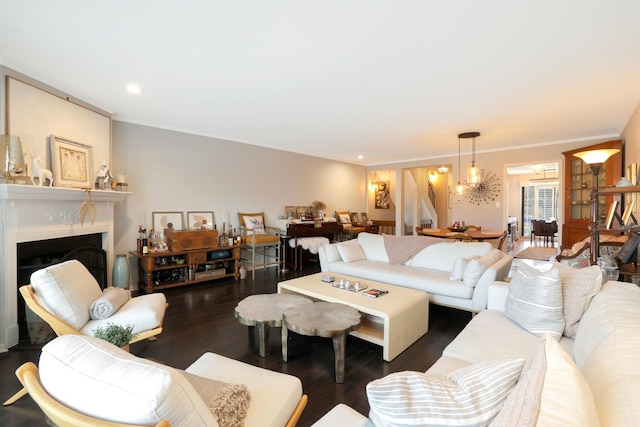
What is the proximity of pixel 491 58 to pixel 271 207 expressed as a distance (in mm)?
4450

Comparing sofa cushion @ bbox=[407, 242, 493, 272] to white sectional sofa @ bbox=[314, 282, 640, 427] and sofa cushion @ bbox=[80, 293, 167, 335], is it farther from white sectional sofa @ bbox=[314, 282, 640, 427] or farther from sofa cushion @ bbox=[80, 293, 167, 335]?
sofa cushion @ bbox=[80, 293, 167, 335]

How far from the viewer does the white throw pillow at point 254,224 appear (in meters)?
5.36

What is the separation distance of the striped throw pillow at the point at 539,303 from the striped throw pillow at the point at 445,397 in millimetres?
1216

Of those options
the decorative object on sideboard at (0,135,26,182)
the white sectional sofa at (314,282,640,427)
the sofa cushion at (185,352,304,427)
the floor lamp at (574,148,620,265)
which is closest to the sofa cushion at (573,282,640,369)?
the white sectional sofa at (314,282,640,427)

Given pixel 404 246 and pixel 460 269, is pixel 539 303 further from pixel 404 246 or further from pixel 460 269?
pixel 404 246

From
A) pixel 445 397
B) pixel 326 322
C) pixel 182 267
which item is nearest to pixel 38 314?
pixel 326 322

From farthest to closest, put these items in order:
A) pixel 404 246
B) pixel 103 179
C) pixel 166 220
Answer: pixel 166 220 → pixel 404 246 → pixel 103 179

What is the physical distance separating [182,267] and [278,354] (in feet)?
8.54

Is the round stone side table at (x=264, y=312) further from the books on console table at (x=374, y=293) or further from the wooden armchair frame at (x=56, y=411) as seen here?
the wooden armchair frame at (x=56, y=411)

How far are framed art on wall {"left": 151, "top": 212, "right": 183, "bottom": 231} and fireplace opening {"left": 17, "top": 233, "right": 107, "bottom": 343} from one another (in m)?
0.79

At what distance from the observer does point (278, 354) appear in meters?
2.45

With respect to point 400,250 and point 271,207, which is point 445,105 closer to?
point 400,250

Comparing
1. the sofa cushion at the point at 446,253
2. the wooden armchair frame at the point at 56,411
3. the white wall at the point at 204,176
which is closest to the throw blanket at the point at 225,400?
the wooden armchair frame at the point at 56,411

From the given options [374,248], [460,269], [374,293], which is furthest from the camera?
[374,248]
